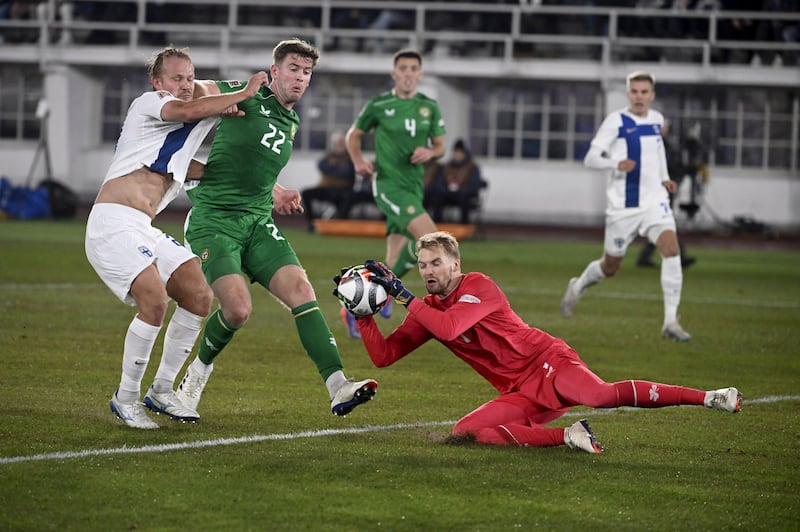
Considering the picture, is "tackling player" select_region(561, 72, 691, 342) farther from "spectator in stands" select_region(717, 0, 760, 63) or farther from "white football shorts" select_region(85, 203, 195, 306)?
"spectator in stands" select_region(717, 0, 760, 63)

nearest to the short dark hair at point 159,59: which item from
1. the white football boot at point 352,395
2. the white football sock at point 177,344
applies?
the white football sock at point 177,344

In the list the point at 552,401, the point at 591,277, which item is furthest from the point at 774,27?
the point at 552,401

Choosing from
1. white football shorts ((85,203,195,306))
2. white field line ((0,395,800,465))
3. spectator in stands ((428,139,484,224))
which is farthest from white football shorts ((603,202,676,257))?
spectator in stands ((428,139,484,224))

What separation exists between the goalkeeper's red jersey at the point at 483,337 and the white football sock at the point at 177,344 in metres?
1.03

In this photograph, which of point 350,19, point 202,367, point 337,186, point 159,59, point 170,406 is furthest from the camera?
point 350,19

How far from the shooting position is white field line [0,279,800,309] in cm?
1571

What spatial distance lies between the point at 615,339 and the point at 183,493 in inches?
289

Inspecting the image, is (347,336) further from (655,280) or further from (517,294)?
(655,280)

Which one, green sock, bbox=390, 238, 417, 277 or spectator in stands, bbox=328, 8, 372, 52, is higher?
spectator in stands, bbox=328, 8, 372, 52

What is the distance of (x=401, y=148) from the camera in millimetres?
13180

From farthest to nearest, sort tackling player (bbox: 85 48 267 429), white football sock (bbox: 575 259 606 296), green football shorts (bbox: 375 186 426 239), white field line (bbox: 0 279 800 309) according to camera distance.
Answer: white field line (bbox: 0 279 800 309)
white football sock (bbox: 575 259 606 296)
green football shorts (bbox: 375 186 426 239)
tackling player (bbox: 85 48 267 429)

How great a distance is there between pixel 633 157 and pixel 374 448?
23.4 feet

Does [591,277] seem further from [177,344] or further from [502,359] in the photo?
[177,344]

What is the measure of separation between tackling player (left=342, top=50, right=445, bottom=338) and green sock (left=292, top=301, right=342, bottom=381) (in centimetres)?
506
